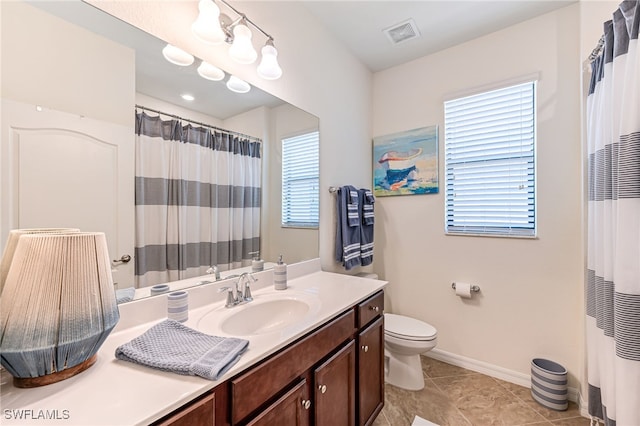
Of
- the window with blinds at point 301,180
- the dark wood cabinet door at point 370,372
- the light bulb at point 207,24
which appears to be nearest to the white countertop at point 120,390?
the dark wood cabinet door at point 370,372

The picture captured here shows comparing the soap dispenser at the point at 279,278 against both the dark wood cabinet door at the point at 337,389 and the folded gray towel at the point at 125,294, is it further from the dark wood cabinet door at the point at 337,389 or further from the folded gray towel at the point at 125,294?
the folded gray towel at the point at 125,294

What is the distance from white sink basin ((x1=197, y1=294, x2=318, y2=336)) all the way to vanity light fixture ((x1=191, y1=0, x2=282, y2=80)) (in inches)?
46.4

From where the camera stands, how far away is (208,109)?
1.25m

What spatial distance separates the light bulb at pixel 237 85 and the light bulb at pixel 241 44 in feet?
0.32

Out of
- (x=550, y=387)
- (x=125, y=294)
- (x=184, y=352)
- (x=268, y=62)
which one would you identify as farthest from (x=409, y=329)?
(x=268, y=62)

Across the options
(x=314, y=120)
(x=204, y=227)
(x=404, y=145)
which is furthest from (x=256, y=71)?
(x=404, y=145)

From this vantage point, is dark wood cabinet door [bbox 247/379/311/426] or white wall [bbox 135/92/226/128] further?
white wall [bbox 135/92/226/128]

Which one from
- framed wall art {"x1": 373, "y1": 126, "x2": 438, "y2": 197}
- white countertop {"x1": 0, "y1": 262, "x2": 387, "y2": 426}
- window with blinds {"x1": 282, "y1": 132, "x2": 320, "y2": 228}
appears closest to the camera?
white countertop {"x1": 0, "y1": 262, "x2": 387, "y2": 426}

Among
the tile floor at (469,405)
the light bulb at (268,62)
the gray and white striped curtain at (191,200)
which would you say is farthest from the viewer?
the tile floor at (469,405)

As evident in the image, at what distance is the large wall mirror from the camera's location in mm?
851

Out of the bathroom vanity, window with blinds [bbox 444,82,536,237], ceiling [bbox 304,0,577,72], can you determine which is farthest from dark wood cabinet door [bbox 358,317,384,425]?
ceiling [bbox 304,0,577,72]

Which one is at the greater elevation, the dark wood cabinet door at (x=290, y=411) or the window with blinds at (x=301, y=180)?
the window with blinds at (x=301, y=180)

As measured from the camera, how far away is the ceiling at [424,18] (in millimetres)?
1758

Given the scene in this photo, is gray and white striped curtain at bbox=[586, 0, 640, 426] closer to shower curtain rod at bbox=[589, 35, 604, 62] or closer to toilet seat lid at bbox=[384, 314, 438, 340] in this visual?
shower curtain rod at bbox=[589, 35, 604, 62]
